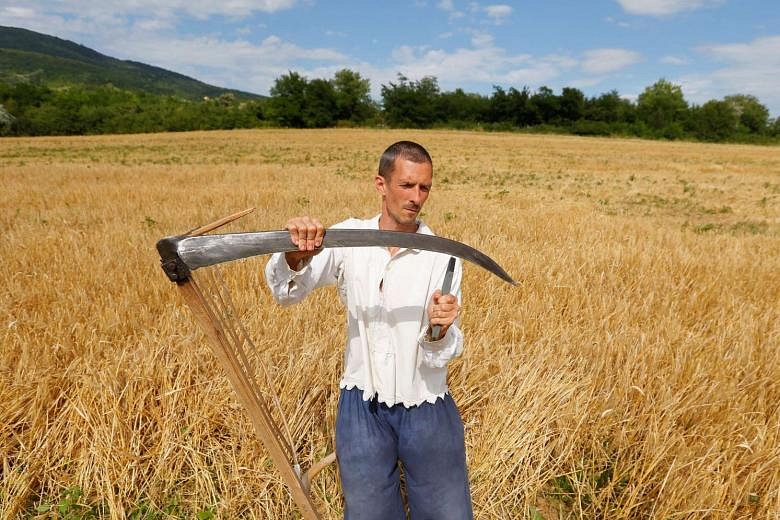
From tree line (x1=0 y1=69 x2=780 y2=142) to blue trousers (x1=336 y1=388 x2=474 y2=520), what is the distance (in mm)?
58515

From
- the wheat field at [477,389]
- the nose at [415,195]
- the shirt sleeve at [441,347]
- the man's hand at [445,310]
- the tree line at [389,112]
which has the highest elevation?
the tree line at [389,112]

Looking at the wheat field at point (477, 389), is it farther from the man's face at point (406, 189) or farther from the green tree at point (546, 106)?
the green tree at point (546, 106)

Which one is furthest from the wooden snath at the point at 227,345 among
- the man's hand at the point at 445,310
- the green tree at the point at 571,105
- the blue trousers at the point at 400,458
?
the green tree at the point at 571,105

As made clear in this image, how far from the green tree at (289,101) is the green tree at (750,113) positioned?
60.3 meters

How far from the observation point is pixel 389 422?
5.94 ft

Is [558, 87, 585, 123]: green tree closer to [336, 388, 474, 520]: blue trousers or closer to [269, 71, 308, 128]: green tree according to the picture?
[269, 71, 308, 128]: green tree

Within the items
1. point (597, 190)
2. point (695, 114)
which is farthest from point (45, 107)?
point (695, 114)

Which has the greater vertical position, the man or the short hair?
the short hair

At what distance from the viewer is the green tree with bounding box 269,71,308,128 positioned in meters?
57.9

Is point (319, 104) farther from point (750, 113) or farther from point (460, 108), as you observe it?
point (750, 113)

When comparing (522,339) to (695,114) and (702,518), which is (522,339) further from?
(695,114)

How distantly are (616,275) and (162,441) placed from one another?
406cm

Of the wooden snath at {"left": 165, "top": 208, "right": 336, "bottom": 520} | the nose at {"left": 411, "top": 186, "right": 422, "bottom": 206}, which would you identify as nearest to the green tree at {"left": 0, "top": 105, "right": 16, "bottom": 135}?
the nose at {"left": 411, "top": 186, "right": 422, "bottom": 206}

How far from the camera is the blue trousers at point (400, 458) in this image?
1.70 meters
